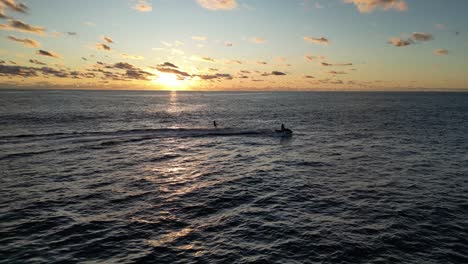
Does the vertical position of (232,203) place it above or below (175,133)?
below

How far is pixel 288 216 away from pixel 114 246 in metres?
12.4

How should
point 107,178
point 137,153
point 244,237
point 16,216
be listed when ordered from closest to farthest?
point 244,237, point 16,216, point 107,178, point 137,153

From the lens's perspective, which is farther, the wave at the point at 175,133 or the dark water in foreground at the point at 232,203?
the wave at the point at 175,133

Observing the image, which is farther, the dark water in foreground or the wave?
the wave

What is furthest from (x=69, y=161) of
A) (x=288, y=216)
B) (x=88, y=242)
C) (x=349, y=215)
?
(x=349, y=215)

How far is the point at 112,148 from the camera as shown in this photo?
48469mm

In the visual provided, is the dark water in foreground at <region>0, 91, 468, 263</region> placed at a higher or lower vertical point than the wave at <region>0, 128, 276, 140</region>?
lower

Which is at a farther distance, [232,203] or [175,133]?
[175,133]

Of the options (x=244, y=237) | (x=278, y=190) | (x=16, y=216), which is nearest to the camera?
(x=244, y=237)

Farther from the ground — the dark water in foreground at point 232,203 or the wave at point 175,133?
the wave at point 175,133

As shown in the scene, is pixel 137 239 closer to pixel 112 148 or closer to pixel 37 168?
pixel 37 168

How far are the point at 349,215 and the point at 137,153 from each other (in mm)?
32115

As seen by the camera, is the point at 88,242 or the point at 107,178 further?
the point at 107,178

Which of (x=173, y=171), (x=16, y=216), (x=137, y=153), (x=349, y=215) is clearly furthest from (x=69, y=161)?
(x=349, y=215)
